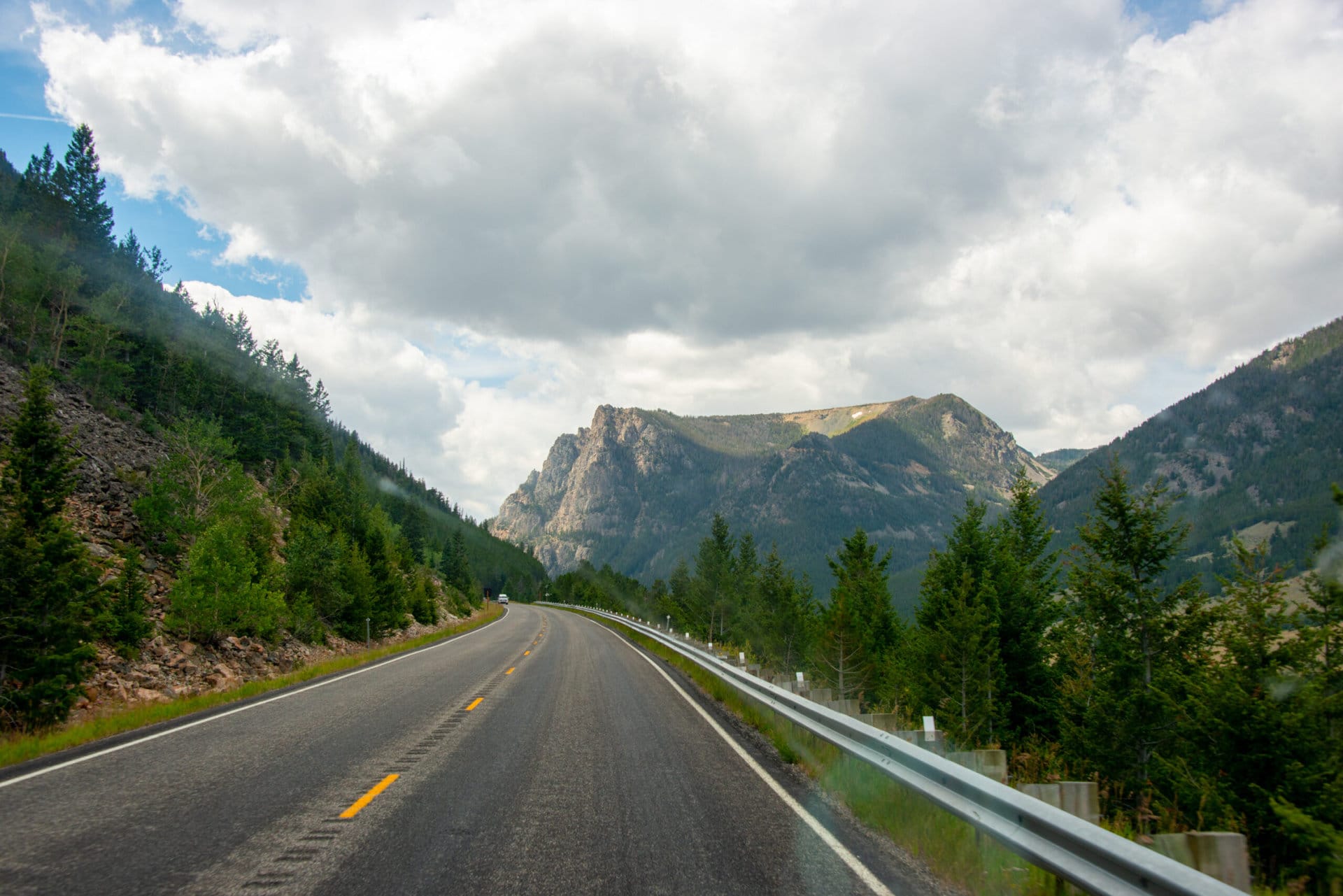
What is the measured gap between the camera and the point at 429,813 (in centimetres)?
584

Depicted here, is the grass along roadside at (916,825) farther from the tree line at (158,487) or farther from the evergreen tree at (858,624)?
the evergreen tree at (858,624)

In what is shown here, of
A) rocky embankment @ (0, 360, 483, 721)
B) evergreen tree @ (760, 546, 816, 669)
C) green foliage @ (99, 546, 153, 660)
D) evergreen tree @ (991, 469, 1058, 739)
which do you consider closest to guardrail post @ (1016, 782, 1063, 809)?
rocky embankment @ (0, 360, 483, 721)

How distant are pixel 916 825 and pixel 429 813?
412 centimetres

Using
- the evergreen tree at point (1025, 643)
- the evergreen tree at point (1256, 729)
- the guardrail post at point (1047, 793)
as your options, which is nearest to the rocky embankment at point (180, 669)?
the guardrail post at point (1047, 793)

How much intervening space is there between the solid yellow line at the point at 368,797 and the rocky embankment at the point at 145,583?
Answer: 1238 cm

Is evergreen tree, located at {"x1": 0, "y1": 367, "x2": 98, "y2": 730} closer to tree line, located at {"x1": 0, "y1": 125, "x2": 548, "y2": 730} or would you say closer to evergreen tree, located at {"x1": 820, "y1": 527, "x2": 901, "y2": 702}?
tree line, located at {"x1": 0, "y1": 125, "x2": 548, "y2": 730}

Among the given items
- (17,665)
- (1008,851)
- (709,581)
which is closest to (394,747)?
(1008,851)

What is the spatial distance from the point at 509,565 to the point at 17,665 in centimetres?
16254

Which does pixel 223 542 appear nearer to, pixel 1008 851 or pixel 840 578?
pixel 1008 851

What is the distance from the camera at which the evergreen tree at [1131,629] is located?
2091 centimetres

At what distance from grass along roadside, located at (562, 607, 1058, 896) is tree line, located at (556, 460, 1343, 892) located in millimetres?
1435

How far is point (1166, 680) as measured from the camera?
808 inches

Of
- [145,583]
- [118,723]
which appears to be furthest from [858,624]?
[118,723]

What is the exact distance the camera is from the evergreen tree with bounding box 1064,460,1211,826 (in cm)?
2091
